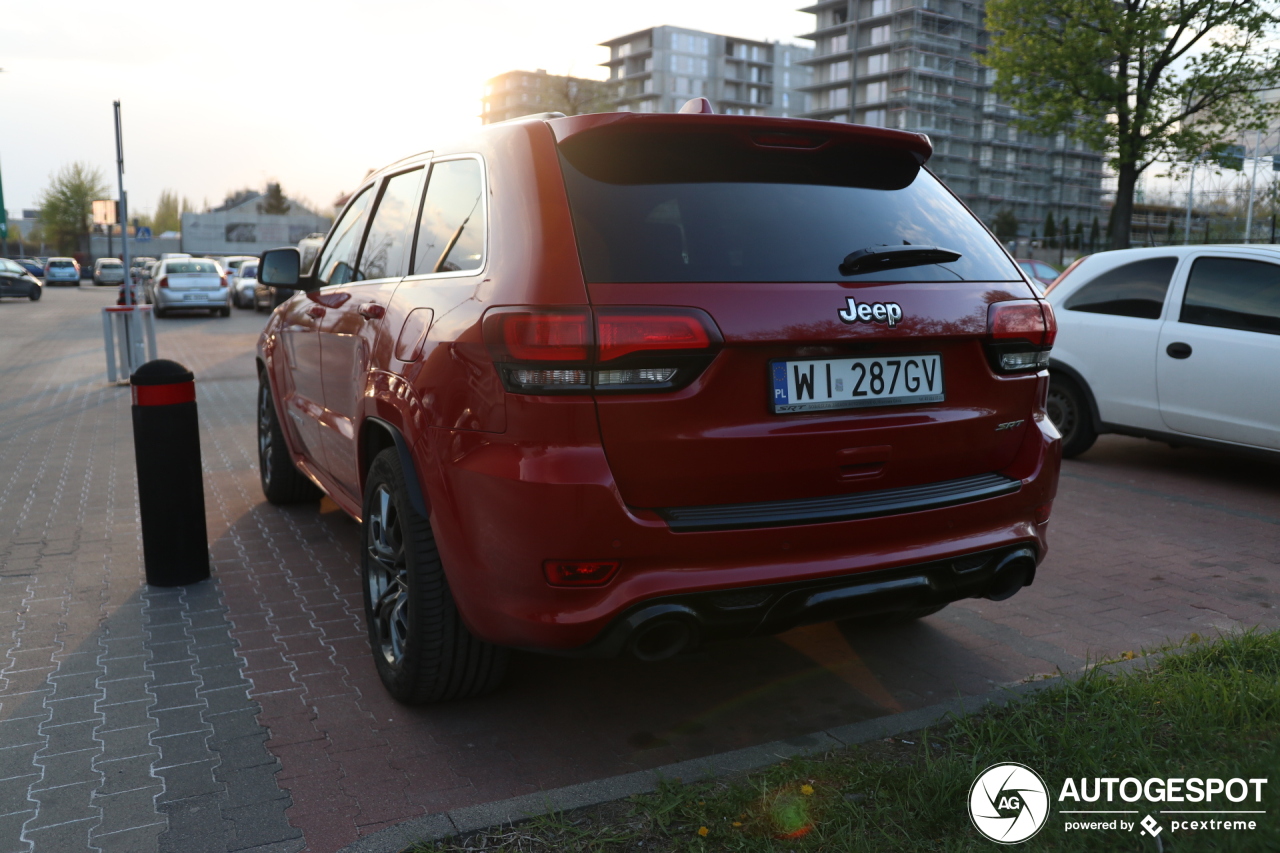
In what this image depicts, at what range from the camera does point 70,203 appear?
98.9 m

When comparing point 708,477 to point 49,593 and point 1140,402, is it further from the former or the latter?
point 1140,402

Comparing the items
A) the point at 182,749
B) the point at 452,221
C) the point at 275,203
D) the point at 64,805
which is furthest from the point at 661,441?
the point at 275,203

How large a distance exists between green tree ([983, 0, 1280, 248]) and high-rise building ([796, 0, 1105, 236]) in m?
67.3

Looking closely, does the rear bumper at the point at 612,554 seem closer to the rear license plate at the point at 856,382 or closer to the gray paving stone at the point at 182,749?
the rear license plate at the point at 856,382

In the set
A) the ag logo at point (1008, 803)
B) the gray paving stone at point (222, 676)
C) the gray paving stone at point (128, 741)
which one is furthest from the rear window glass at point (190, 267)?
the ag logo at point (1008, 803)

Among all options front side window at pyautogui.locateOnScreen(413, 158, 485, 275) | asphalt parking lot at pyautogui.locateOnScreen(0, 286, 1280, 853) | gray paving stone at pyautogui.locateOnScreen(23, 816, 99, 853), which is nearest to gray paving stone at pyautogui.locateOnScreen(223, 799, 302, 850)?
asphalt parking lot at pyautogui.locateOnScreen(0, 286, 1280, 853)

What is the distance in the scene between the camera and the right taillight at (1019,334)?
3.13 meters

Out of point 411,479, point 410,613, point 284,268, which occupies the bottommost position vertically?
point 410,613

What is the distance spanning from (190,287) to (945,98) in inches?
3349

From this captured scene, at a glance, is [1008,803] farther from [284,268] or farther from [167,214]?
[167,214]

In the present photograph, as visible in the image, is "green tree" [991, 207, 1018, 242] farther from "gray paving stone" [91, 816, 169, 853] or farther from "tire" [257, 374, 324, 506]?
"gray paving stone" [91, 816, 169, 853]

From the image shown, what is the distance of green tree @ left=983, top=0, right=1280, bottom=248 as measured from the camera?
A: 2423 centimetres

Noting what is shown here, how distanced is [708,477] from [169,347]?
61.8 ft

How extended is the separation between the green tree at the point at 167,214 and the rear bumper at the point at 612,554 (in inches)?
5765
